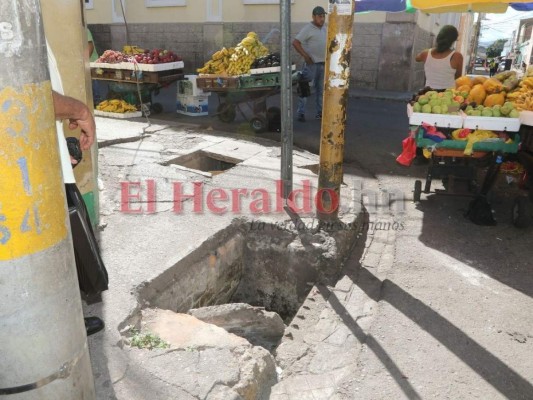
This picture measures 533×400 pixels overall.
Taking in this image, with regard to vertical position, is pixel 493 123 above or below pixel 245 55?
below

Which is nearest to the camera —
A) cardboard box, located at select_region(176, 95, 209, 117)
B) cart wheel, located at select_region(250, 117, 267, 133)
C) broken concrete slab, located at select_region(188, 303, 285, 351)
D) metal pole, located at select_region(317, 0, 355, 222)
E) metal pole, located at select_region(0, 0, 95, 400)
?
metal pole, located at select_region(0, 0, 95, 400)

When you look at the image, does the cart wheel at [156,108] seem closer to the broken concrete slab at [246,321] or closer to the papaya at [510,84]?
the papaya at [510,84]

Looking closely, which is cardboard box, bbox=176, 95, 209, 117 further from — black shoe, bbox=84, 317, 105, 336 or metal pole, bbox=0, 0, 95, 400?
metal pole, bbox=0, 0, 95, 400

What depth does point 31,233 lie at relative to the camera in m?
1.40

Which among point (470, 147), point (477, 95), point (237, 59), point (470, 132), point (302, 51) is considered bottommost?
point (470, 147)

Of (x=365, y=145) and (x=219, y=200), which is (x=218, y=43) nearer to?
(x=365, y=145)

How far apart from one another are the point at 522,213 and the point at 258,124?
500 centimetres

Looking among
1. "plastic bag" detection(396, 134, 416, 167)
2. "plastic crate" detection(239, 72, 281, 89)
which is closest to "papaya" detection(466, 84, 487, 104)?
"plastic bag" detection(396, 134, 416, 167)

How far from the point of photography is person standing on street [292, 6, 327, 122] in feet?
30.0

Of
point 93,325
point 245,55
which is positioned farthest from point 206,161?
point 93,325

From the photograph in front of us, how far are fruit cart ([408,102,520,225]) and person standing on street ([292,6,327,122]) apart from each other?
4444 mm

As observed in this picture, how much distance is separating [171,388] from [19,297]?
1.24 m

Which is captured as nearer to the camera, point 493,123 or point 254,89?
point 493,123

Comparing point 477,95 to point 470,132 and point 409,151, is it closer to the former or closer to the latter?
point 470,132
